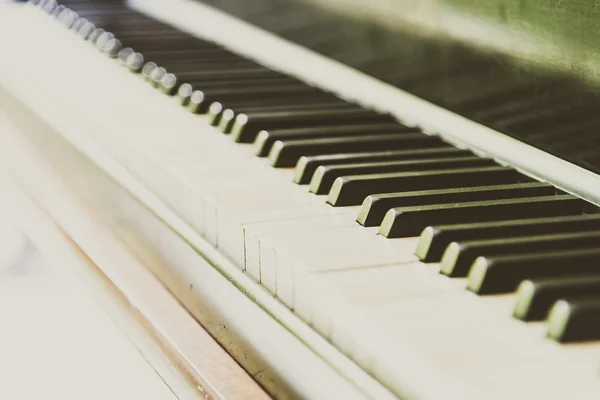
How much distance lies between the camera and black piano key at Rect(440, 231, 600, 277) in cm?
74

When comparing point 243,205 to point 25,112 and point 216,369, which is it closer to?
point 216,369

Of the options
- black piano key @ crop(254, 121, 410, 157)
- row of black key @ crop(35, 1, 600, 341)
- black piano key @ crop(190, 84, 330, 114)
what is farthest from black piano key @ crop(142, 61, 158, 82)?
black piano key @ crop(254, 121, 410, 157)

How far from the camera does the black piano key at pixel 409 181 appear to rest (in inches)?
37.6

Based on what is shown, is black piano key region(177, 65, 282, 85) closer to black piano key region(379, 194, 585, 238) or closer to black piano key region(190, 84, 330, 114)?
black piano key region(190, 84, 330, 114)

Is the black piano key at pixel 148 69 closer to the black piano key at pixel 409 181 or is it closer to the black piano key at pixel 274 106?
the black piano key at pixel 274 106

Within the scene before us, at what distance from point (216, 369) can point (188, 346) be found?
7cm

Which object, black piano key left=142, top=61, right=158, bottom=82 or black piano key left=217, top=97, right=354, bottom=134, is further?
black piano key left=142, top=61, right=158, bottom=82

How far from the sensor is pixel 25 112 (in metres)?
1.74

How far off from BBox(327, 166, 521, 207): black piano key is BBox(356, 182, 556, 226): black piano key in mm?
33

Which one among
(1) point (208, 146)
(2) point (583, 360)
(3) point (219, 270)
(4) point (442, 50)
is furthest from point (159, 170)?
(2) point (583, 360)

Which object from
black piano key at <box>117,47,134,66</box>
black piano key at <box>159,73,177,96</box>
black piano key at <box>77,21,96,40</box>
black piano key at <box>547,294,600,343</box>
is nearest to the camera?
black piano key at <box>547,294,600,343</box>

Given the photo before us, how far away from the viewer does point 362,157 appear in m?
1.08

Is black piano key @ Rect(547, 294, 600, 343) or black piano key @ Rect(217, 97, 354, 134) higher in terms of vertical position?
black piano key @ Rect(217, 97, 354, 134)

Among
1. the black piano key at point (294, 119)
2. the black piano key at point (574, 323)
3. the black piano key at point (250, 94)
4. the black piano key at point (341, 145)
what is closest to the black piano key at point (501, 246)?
the black piano key at point (574, 323)
